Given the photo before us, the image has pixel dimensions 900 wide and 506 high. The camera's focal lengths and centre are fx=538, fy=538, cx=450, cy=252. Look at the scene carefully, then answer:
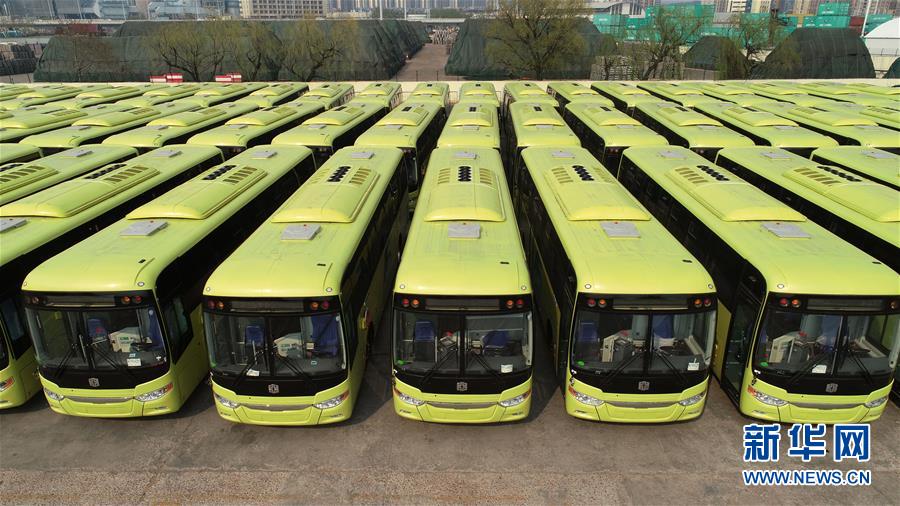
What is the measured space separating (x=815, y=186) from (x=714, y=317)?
5.91 meters

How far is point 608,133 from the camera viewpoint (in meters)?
17.7

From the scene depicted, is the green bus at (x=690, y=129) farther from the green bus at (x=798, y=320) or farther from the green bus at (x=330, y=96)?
the green bus at (x=330, y=96)

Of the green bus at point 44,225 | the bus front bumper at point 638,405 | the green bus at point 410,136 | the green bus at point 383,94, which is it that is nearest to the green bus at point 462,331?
the bus front bumper at point 638,405

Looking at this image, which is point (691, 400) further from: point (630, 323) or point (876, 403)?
point (876, 403)

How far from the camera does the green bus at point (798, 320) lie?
24.6 feet

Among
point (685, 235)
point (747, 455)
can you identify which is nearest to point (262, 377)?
point (747, 455)

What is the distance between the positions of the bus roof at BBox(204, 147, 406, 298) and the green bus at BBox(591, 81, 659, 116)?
55.1 ft

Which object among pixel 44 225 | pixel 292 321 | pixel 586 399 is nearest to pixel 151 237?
pixel 44 225

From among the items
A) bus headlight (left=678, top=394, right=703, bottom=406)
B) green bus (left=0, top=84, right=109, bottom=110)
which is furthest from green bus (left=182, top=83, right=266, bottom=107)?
bus headlight (left=678, top=394, right=703, bottom=406)

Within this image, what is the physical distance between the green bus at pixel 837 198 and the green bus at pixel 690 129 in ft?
6.96

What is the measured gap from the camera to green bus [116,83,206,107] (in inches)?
1057

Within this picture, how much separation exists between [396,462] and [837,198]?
9.85m

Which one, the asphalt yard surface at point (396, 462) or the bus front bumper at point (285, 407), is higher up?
the bus front bumper at point (285, 407)

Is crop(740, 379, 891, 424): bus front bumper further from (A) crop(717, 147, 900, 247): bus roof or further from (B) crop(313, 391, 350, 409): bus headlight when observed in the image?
(B) crop(313, 391, 350, 409): bus headlight
